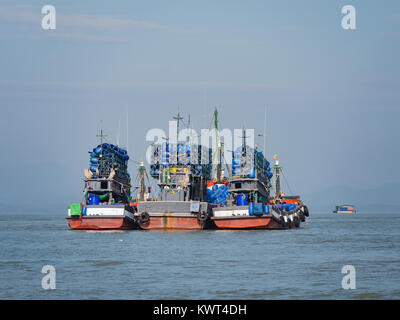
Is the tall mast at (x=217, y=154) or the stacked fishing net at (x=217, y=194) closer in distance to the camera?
the stacked fishing net at (x=217, y=194)

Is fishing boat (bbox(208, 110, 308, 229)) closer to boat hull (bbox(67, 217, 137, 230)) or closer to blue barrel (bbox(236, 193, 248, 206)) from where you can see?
blue barrel (bbox(236, 193, 248, 206))

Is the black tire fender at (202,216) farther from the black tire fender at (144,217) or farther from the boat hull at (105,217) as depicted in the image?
the boat hull at (105,217)

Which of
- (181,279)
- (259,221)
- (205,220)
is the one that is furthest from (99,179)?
(181,279)

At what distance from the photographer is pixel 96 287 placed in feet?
134

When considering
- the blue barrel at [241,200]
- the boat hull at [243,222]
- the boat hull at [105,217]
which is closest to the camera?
the boat hull at [243,222]

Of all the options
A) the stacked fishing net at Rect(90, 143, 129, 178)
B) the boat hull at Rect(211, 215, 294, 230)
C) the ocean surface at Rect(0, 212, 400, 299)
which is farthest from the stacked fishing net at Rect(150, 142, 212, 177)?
the ocean surface at Rect(0, 212, 400, 299)

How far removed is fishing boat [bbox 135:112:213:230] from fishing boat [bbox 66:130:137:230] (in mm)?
3244

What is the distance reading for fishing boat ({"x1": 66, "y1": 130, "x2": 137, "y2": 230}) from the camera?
94875 millimetres

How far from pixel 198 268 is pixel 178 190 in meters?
49.0

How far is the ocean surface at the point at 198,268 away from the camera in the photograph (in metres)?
39.2

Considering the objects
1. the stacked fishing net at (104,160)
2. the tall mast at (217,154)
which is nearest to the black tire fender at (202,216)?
the stacked fishing net at (104,160)

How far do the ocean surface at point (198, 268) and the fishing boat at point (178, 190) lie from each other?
1193 centimetres

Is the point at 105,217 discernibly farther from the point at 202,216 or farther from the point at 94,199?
the point at 202,216
